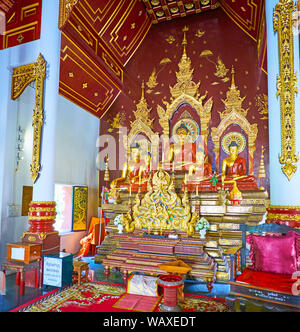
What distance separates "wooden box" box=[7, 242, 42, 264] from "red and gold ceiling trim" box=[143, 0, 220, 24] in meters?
6.78

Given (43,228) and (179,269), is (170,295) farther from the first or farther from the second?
(43,228)

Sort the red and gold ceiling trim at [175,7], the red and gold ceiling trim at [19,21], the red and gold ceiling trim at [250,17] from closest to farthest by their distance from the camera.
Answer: the red and gold ceiling trim at [19,21], the red and gold ceiling trim at [250,17], the red and gold ceiling trim at [175,7]

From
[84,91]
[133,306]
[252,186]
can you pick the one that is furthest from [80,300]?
[84,91]

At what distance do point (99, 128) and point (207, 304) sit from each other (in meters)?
6.17

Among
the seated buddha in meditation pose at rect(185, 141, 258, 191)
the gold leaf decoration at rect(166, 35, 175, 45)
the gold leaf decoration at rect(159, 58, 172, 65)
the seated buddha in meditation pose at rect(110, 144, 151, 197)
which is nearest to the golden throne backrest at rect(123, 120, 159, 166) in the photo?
the seated buddha in meditation pose at rect(110, 144, 151, 197)

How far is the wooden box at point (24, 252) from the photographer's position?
154 inches

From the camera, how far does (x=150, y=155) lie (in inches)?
303

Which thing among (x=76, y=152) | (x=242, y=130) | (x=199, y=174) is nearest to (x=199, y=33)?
(x=242, y=130)

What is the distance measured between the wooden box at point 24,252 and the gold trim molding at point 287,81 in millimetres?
3749

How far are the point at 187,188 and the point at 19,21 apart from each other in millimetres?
4667

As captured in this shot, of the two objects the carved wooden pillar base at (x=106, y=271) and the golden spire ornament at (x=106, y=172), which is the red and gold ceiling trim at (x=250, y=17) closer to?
the golden spire ornament at (x=106, y=172)

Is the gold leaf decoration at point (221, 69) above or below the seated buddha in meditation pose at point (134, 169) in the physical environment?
above

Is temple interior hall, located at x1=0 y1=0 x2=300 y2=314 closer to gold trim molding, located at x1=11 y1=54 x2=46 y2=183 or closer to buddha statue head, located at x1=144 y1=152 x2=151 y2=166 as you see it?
gold trim molding, located at x1=11 y1=54 x2=46 y2=183

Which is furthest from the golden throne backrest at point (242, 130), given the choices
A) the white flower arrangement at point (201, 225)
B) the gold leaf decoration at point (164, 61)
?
the white flower arrangement at point (201, 225)
